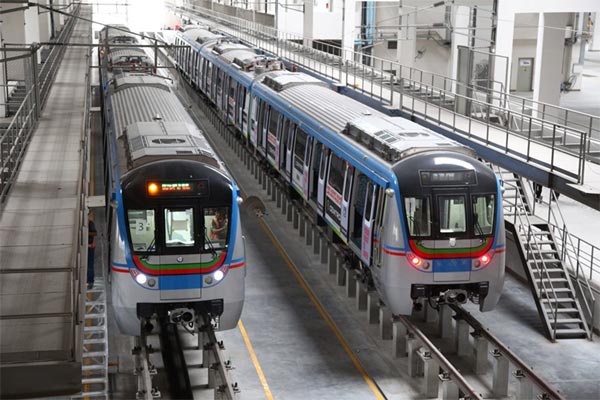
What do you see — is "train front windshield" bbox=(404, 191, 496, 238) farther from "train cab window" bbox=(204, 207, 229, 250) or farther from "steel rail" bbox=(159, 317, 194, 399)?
"steel rail" bbox=(159, 317, 194, 399)

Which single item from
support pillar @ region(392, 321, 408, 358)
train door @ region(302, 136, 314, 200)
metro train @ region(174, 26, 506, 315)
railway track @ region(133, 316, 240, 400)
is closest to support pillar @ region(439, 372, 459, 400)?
metro train @ region(174, 26, 506, 315)

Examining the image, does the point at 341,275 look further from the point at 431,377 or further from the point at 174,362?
the point at 431,377

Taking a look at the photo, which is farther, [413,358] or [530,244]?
[530,244]

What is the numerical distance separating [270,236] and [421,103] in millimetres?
6070

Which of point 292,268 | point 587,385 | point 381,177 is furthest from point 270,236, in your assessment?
point 587,385

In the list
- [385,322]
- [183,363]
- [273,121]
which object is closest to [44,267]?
[183,363]

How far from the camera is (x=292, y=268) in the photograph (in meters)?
19.5

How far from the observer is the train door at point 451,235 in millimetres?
14047

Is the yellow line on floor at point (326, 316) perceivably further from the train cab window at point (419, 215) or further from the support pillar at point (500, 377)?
the train cab window at point (419, 215)

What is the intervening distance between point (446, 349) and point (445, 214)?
2433 millimetres

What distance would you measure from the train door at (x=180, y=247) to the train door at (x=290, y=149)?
797cm

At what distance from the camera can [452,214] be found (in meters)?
14.1

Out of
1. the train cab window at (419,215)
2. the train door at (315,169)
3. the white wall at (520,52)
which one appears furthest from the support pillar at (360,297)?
the white wall at (520,52)

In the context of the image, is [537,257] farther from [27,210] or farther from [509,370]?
[27,210]
